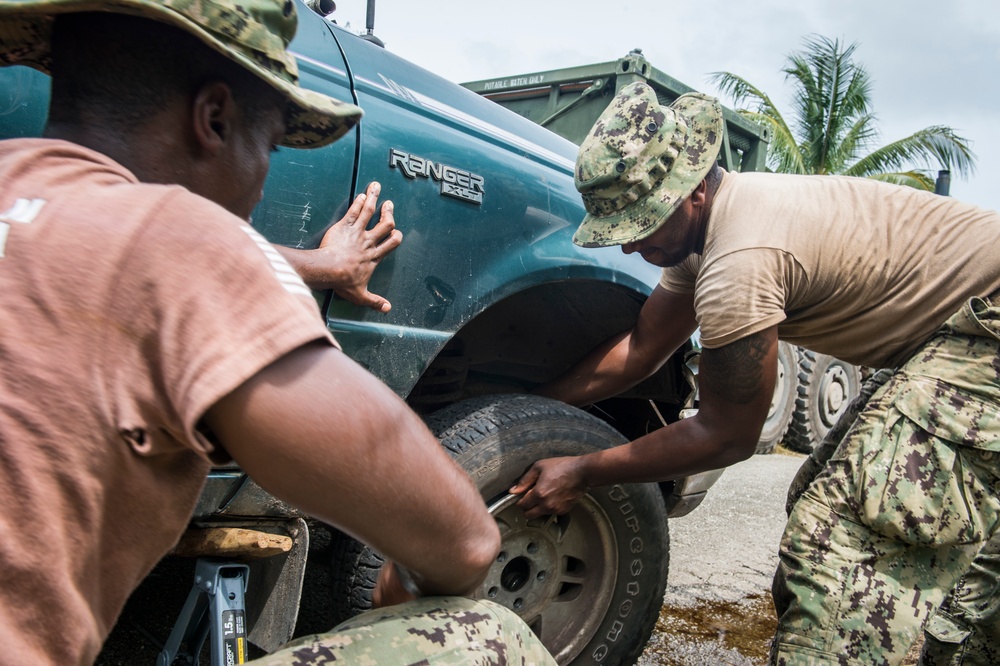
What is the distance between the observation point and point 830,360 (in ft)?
25.3

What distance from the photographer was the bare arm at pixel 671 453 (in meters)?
2.17

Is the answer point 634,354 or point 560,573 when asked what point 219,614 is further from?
point 634,354

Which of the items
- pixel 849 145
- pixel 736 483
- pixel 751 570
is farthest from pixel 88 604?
pixel 849 145

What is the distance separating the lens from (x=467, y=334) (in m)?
2.53

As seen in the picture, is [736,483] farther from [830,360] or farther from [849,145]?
[849,145]

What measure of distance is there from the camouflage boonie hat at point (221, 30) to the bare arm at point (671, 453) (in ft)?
3.79

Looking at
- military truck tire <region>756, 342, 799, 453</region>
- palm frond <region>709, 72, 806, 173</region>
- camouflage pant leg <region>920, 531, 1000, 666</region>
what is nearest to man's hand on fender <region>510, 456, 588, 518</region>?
camouflage pant leg <region>920, 531, 1000, 666</region>

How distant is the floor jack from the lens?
1682mm

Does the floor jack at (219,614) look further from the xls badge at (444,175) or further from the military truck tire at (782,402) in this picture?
the military truck tire at (782,402)

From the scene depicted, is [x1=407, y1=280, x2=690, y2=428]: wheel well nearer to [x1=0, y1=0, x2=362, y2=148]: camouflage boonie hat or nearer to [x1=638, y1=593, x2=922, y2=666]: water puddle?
[x1=638, y1=593, x2=922, y2=666]: water puddle

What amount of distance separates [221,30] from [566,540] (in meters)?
1.75

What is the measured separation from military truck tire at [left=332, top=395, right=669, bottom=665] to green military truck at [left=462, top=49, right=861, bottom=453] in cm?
247

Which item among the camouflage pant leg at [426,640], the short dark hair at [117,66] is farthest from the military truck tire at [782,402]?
the short dark hair at [117,66]

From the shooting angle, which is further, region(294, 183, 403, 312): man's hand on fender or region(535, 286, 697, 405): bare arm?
region(535, 286, 697, 405): bare arm
